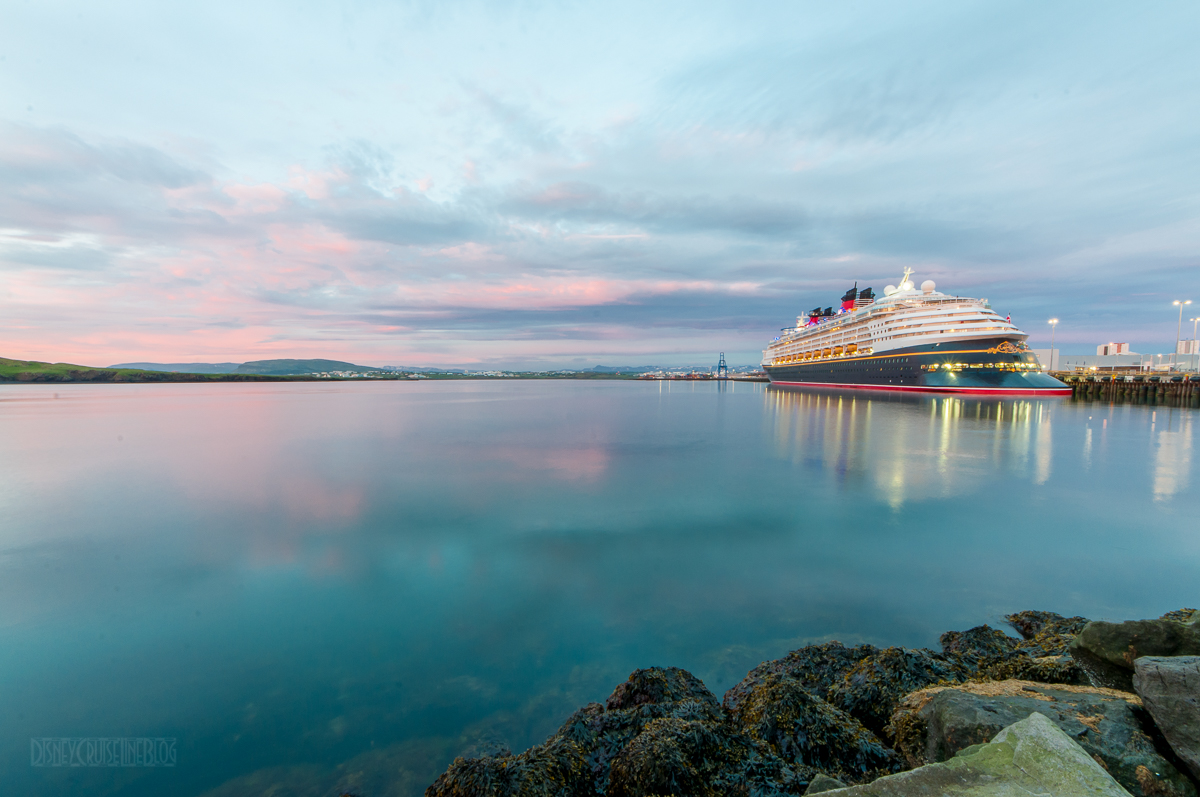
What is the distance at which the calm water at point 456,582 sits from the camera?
4227 millimetres

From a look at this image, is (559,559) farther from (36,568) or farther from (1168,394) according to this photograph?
(1168,394)

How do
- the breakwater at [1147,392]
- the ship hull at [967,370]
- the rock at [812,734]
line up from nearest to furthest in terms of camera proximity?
1. the rock at [812,734]
2. the ship hull at [967,370]
3. the breakwater at [1147,392]

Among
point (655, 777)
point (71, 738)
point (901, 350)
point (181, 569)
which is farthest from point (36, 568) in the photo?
point (901, 350)

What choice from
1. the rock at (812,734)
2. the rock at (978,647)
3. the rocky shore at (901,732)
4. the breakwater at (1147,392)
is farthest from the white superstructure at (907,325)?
the rock at (812,734)

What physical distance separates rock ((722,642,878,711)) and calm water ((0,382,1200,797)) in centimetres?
36

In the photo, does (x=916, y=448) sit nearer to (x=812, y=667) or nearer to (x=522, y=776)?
(x=812, y=667)

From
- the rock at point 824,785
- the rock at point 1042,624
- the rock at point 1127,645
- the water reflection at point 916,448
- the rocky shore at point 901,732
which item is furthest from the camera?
the water reflection at point 916,448

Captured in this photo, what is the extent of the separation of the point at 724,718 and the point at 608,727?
3.21 feet

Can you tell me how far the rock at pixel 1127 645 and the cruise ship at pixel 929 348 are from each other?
54973 mm

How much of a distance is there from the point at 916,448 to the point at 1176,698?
1782 centimetres

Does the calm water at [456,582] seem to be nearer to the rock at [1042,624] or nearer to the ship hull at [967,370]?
the rock at [1042,624]

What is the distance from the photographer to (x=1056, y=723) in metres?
3.16

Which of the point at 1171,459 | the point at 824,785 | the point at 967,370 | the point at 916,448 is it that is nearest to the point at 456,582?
the point at 824,785

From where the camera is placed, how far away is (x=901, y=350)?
179ft
